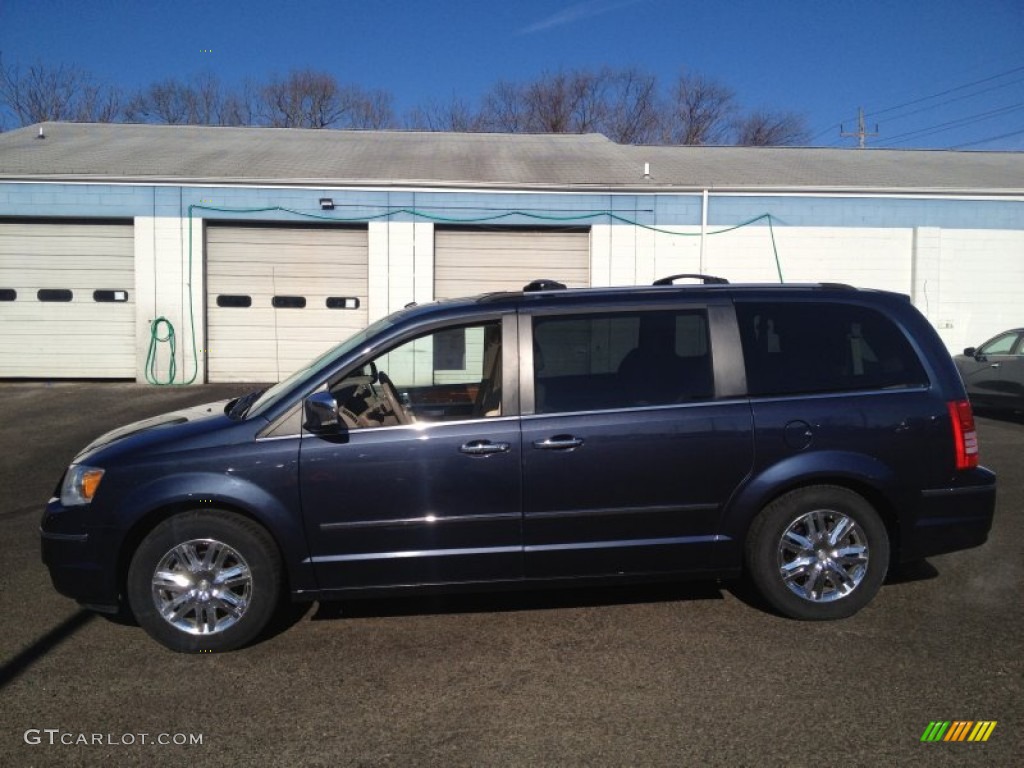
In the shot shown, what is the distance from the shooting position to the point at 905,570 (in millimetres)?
5328

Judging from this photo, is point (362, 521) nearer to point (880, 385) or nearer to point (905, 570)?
point (880, 385)

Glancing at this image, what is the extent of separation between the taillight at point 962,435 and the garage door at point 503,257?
10343 millimetres

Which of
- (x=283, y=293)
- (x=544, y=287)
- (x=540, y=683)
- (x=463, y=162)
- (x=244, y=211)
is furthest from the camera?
(x=463, y=162)

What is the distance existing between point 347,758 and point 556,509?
5.25 ft

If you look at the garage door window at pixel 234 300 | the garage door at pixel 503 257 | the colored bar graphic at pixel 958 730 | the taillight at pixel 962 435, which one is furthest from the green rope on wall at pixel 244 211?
the colored bar graphic at pixel 958 730

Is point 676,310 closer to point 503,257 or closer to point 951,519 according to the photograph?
point 951,519

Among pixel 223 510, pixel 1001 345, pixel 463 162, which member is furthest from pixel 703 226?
pixel 223 510

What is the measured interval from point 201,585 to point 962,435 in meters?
4.14

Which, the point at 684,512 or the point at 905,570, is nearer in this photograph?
the point at 684,512

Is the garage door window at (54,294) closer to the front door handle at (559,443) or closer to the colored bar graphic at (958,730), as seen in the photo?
the front door handle at (559,443)

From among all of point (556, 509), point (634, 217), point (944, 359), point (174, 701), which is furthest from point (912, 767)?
point (634, 217)

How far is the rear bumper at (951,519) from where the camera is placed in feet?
14.6

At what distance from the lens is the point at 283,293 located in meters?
14.5

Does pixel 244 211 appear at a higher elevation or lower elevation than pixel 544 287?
higher
